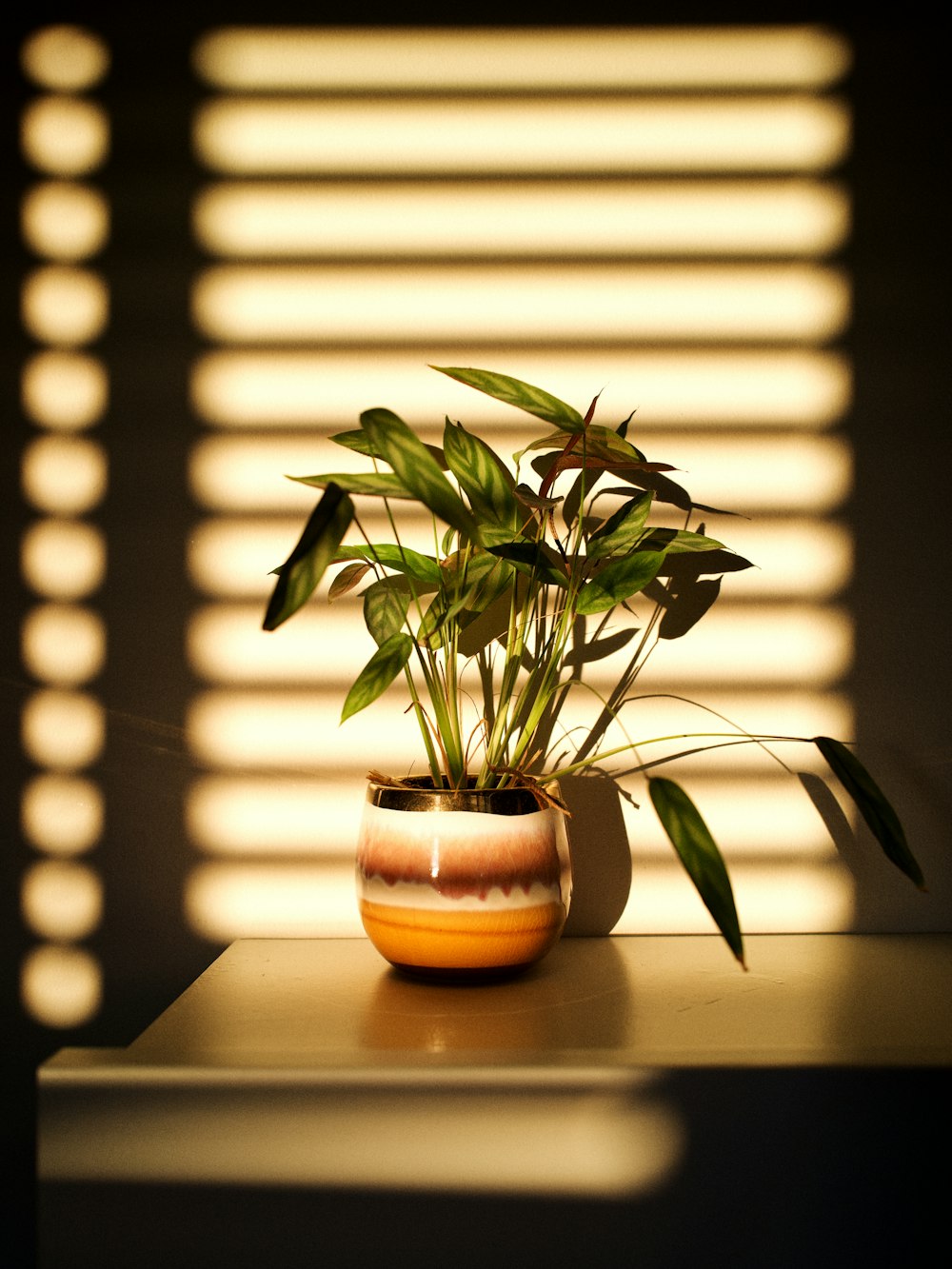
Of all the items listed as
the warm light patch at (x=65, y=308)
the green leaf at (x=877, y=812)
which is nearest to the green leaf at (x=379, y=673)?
the green leaf at (x=877, y=812)

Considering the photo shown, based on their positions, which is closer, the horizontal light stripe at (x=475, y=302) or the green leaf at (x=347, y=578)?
the green leaf at (x=347, y=578)

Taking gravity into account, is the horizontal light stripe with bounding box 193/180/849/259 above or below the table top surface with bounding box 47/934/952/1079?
above

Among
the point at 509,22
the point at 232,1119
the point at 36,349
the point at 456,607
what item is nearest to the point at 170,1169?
the point at 232,1119

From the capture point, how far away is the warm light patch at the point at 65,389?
1.01m

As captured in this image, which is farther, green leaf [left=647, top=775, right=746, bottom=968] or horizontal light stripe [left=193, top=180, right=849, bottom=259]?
horizontal light stripe [left=193, top=180, right=849, bottom=259]

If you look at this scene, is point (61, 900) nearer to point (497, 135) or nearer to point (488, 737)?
point (488, 737)

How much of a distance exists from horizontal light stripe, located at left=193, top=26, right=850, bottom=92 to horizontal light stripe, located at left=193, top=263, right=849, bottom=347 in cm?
18

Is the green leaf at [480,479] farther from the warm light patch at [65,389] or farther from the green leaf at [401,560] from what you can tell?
the warm light patch at [65,389]

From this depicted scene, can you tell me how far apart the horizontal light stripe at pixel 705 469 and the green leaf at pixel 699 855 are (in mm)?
415

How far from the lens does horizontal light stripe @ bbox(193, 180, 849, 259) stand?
3.30 feet

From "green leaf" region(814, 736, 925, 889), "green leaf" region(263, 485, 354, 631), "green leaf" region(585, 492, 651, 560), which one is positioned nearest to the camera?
"green leaf" region(263, 485, 354, 631)

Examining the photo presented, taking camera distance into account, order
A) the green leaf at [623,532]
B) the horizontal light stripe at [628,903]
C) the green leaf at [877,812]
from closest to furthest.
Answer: the green leaf at [877,812] < the green leaf at [623,532] < the horizontal light stripe at [628,903]

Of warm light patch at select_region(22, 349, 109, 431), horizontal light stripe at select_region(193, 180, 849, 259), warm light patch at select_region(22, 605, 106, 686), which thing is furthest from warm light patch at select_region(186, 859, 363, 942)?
horizontal light stripe at select_region(193, 180, 849, 259)

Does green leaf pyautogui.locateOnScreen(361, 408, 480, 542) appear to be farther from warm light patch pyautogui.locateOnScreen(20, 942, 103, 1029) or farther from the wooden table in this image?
warm light patch pyautogui.locateOnScreen(20, 942, 103, 1029)
